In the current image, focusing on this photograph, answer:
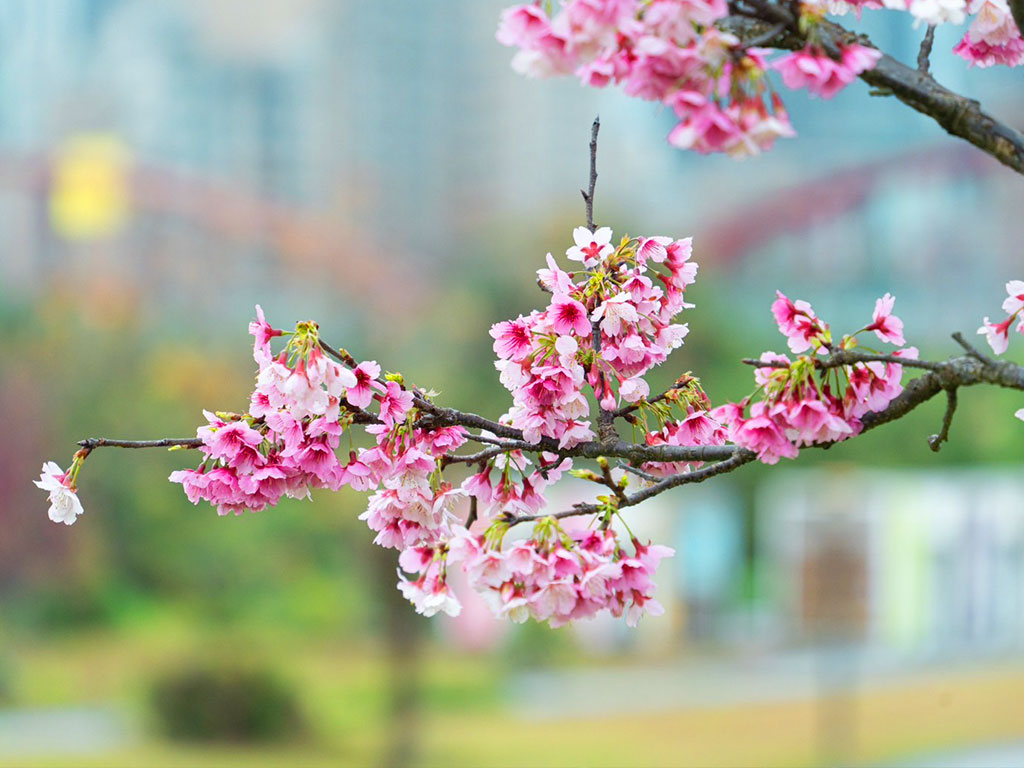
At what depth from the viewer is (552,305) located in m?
0.80

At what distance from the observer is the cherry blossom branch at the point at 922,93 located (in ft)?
2.22

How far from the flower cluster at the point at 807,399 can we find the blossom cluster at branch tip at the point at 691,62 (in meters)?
0.14

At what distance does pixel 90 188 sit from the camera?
371 inches

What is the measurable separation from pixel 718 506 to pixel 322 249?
383 centimetres

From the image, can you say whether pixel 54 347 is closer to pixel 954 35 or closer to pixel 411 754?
pixel 411 754

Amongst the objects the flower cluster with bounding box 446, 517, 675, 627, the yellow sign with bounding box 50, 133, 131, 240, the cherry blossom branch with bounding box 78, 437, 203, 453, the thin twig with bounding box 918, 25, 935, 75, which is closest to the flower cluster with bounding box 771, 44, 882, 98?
the thin twig with bounding box 918, 25, 935, 75

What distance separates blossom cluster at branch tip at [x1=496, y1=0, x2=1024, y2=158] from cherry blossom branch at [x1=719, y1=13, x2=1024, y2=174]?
0.08 feet

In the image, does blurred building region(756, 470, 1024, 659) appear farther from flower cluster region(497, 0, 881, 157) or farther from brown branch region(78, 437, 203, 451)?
flower cluster region(497, 0, 881, 157)

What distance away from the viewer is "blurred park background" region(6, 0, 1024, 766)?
6.81 m

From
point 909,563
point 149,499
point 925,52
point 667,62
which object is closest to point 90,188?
point 149,499

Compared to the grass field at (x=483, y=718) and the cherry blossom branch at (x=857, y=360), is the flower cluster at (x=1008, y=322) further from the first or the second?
the grass field at (x=483, y=718)

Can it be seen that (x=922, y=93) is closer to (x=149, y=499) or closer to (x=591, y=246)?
(x=591, y=246)

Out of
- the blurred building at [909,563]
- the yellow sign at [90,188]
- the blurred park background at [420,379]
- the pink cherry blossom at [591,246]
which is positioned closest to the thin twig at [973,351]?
the pink cherry blossom at [591,246]

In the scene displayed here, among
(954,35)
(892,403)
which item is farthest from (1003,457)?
(892,403)
